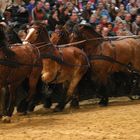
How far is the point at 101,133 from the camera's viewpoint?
9562 millimetres

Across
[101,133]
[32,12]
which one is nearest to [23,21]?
[32,12]

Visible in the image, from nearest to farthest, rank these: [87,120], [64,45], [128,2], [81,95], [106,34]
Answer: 1. [87,120]
2. [64,45]
3. [81,95]
4. [106,34]
5. [128,2]

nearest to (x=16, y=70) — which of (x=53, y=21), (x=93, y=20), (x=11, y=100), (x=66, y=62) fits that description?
(x=11, y=100)

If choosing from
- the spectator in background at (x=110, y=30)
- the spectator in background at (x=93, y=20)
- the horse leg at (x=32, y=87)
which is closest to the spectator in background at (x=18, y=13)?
the spectator in background at (x=93, y=20)

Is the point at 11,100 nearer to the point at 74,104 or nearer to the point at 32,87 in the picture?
the point at 32,87

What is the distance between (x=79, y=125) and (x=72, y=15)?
231 inches

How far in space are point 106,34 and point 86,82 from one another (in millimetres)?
2153

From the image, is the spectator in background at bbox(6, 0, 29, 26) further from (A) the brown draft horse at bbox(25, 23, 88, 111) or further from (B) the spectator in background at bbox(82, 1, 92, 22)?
(A) the brown draft horse at bbox(25, 23, 88, 111)

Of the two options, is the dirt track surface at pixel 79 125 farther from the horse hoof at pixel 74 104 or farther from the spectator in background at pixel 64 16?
the spectator in background at pixel 64 16

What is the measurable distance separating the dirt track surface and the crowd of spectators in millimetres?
2666

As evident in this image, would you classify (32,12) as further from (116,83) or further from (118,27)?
(116,83)

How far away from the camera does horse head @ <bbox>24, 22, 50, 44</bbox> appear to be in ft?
40.4

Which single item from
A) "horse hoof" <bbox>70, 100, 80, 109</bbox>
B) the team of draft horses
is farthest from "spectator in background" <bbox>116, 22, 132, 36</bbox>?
"horse hoof" <bbox>70, 100, 80, 109</bbox>

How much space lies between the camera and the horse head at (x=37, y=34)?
12.3 metres
